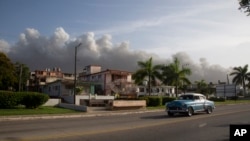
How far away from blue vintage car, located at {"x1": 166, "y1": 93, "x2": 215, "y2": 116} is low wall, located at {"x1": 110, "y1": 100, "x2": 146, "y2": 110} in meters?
12.3

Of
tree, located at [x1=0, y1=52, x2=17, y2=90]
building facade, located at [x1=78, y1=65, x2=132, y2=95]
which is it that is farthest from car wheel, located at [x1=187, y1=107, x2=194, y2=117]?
tree, located at [x1=0, y1=52, x2=17, y2=90]

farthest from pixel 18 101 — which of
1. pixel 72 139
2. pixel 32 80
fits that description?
pixel 32 80

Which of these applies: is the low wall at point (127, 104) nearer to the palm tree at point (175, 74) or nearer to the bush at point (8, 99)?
the bush at point (8, 99)

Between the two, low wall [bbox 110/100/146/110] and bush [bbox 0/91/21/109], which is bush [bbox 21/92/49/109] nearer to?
bush [bbox 0/91/21/109]

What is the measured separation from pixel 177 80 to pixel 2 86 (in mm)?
35790

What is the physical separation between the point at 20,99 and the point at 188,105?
57.6ft

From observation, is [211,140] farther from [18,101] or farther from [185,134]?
[18,101]

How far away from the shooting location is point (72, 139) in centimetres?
1271

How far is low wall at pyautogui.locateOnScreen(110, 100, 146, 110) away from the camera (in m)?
37.8

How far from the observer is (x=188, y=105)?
2520cm

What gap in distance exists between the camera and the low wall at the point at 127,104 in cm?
3778

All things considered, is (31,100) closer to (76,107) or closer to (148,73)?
(76,107)

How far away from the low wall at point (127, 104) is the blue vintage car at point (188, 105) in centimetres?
1235

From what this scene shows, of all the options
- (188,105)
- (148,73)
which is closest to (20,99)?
(188,105)
